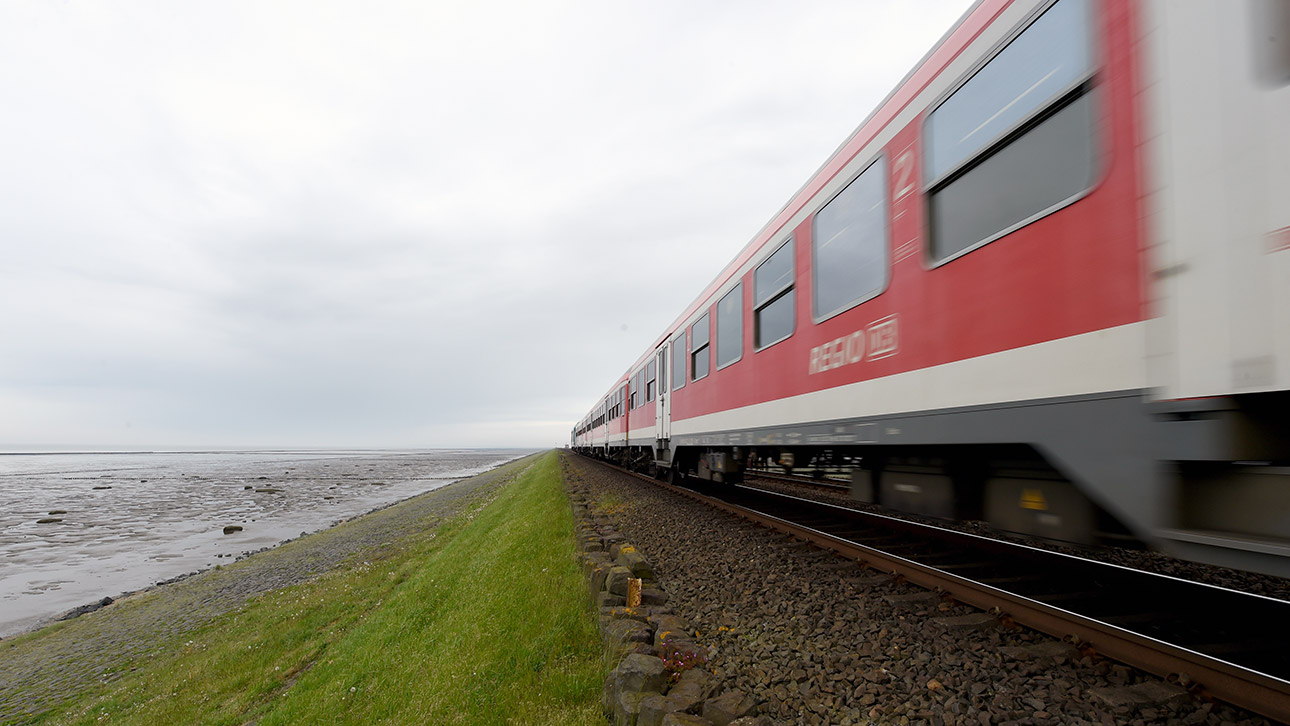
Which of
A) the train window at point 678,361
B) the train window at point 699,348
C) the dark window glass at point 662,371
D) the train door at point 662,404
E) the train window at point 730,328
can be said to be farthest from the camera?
the dark window glass at point 662,371

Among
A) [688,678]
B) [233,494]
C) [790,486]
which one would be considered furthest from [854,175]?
[233,494]

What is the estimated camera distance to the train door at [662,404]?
12790 mm

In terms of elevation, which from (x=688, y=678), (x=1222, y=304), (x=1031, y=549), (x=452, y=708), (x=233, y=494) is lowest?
(x=233, y=494)

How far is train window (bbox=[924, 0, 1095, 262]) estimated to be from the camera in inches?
109

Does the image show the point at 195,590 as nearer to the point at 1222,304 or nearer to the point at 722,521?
the point at 722,521

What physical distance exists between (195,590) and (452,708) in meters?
11.5

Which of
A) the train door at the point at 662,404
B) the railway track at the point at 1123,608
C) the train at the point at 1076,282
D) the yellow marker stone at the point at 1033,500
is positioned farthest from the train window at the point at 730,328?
the yellow marker stone at the point at 1033,500

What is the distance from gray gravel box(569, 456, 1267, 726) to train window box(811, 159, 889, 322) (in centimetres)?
222

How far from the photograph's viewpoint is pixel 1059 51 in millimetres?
2885

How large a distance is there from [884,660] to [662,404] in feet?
33.3

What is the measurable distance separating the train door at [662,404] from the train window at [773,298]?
220 inches

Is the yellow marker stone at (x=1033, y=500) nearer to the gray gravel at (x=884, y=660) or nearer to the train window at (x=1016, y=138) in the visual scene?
the gray gravel at (x=884, y=660)

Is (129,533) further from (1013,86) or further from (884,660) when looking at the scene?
(1013,86)

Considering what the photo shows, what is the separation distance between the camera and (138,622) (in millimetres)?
9820
